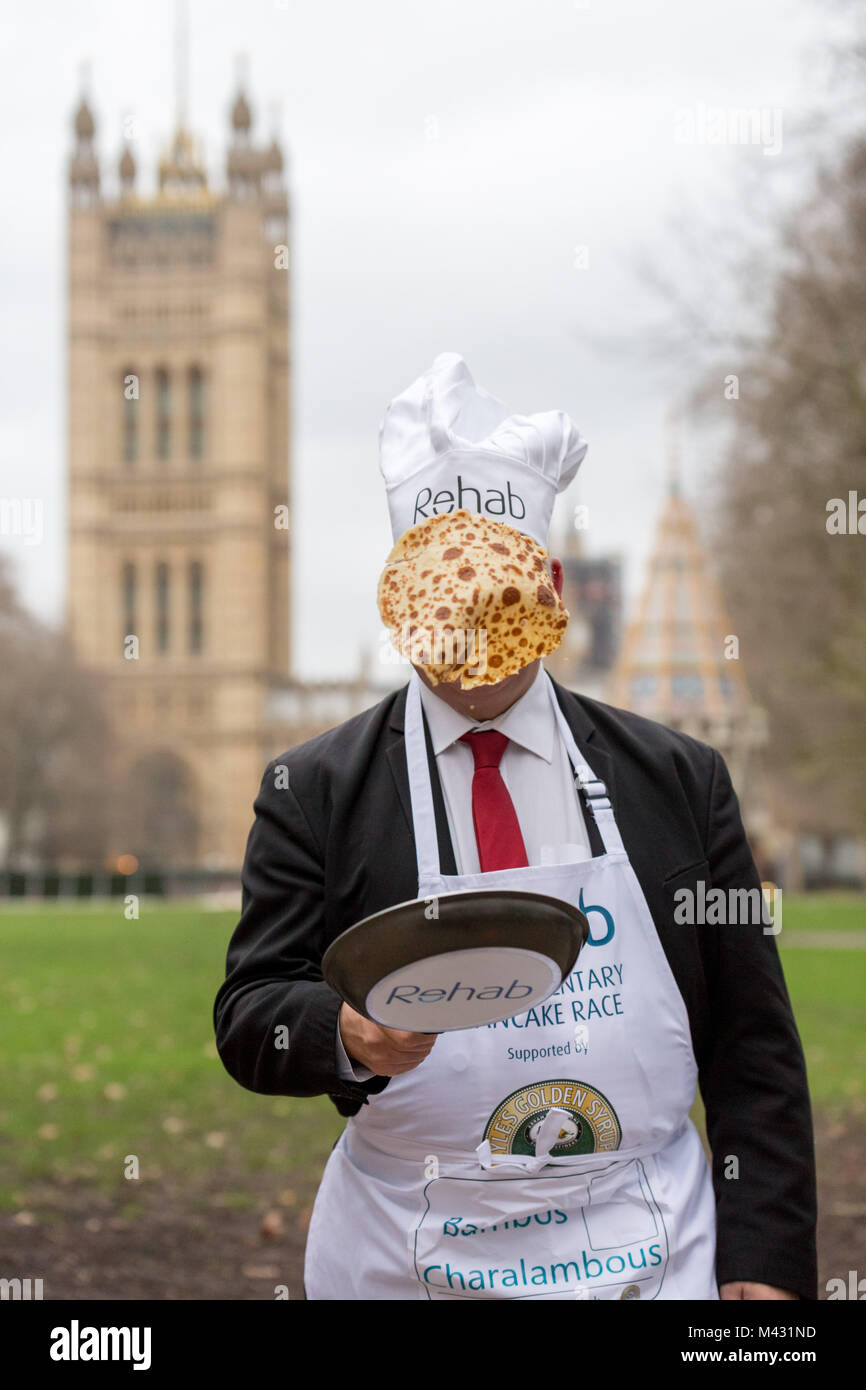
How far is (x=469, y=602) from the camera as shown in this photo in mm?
2330

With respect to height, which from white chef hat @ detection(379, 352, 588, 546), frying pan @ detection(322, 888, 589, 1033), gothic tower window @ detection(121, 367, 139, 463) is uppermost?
gothic tower window @ detection(121, 367, 139, 463)

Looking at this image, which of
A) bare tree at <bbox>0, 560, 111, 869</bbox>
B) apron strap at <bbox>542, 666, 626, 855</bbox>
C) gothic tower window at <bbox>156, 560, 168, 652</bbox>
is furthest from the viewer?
gothic tower window at <bbox>156, 560, 168, 652</bbox>

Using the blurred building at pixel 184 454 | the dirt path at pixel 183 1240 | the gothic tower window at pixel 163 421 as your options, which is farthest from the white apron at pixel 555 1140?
the gothic tower window at pixel 163 421

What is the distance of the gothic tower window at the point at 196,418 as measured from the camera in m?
89.2

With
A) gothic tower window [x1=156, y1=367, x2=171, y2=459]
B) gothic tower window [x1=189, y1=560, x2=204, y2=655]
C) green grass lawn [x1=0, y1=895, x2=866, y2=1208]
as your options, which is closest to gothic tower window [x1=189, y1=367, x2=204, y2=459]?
gothic tower window [x1=156, y1=367, x2=171, y2=459]

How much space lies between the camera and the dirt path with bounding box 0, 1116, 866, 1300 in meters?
5.56

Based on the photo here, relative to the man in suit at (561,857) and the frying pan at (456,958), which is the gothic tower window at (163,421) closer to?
the man in suit at (561,857)

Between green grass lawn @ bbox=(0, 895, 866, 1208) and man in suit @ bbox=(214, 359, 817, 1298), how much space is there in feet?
15.2

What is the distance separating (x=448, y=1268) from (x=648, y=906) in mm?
617

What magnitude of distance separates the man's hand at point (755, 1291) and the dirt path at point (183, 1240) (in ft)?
9.66

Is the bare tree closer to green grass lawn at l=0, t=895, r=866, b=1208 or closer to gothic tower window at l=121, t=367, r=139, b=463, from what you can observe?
gothic tower window at l=121, t=367, r=139, b=463

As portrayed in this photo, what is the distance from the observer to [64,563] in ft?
286

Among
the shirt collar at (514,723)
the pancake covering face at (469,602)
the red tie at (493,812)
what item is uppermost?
the pancake covering face at (469,602)

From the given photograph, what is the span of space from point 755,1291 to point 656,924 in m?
0.56
